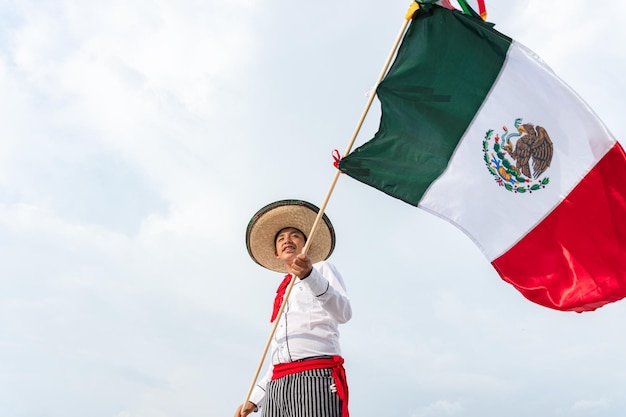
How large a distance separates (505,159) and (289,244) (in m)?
1.81

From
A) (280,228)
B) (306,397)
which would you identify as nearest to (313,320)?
(306,397)

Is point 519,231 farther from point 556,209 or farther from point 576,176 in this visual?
point 576,176

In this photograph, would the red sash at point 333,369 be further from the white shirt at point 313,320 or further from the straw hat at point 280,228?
the straw hat at point 280,228

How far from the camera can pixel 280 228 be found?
16.3 ft

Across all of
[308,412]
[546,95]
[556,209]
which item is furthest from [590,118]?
[308,412]

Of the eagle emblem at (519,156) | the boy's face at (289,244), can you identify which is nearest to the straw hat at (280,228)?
the boy's face at (289,244)

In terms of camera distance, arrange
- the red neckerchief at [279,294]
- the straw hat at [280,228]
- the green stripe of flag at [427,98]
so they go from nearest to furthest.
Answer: the green stripe of flag at [427,98]
the red neckerchief at [279,294]
the straw hat at [280,228]

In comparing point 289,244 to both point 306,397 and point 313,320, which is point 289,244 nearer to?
point 313,320

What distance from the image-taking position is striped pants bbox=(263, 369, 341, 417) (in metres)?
3.74

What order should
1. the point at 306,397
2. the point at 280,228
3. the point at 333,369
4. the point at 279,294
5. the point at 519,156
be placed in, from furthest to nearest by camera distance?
the point at 280,228 < the point at 279,294 < the point at 519,156 < the point at 333,369 < the point at 306,397

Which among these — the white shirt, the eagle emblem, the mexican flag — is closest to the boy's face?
the white shirt

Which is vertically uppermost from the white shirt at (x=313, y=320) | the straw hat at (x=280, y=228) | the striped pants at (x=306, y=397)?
the straw hat at (x=280, y=228)

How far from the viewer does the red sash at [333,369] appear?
379cm

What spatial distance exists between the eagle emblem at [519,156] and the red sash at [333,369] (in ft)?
5.69
